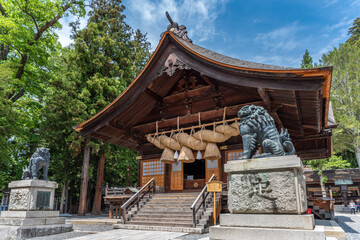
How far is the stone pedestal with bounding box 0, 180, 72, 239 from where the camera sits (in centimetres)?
698

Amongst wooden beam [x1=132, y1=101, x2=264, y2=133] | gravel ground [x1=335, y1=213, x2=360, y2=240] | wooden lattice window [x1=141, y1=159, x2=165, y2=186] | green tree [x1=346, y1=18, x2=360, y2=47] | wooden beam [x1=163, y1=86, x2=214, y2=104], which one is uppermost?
green tree [x1=346, y1=18, x2=360, y2=47]

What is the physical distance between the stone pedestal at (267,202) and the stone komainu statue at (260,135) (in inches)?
9.3

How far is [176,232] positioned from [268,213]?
14.4 ft

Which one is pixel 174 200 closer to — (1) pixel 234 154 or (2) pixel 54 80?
(1) pixel 234 154

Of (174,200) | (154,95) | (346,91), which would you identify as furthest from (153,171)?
(346,91)

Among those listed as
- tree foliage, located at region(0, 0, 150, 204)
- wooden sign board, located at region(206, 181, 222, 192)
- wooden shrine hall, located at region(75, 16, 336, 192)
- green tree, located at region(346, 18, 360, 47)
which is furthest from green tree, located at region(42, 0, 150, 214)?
green tree, located at region(346, 18, 360, 47)

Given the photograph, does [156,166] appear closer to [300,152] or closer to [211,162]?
[211,162]

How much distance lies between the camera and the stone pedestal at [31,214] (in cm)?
698

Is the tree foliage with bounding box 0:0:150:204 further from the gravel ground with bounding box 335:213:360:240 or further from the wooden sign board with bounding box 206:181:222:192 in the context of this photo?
the gravel ground with bounding box 335:213:360:240

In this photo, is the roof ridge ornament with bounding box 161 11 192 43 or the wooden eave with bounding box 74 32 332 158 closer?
the wooden eave with bounding box 74 32 332 158

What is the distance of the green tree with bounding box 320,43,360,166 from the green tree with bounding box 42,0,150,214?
22435 millimetres

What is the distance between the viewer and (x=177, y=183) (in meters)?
11.7

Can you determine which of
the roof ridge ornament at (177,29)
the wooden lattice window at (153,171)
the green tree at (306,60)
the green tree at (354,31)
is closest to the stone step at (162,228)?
the wooden lattice window at (153,171)

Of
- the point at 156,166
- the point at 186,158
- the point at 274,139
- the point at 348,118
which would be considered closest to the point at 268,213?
the point at 274,139
